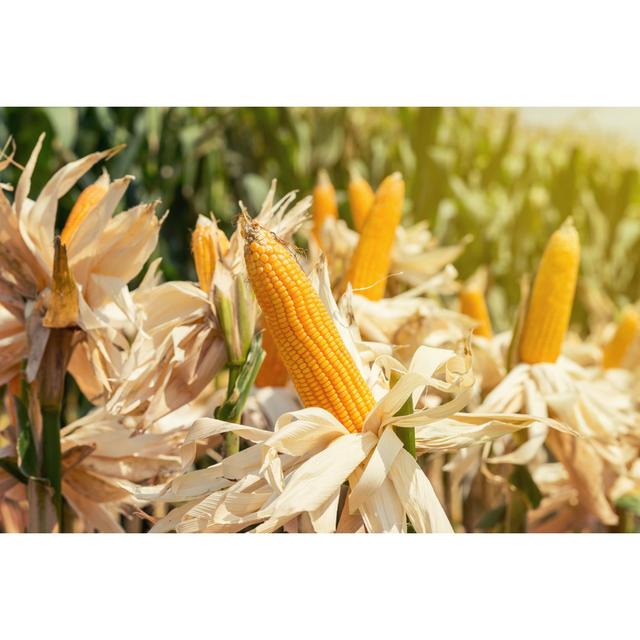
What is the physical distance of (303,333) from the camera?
701 mm

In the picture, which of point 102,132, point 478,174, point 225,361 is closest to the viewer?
point 225,361

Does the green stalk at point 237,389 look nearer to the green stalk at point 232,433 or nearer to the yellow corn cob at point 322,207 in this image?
the green stalk at point 232,433

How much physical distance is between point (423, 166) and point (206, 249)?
5.67 feet

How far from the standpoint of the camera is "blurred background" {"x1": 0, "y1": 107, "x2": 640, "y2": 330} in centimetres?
178

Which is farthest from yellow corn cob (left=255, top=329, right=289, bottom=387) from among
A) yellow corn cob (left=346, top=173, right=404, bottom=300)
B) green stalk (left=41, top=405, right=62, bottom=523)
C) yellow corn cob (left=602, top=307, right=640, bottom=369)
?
yellow corn cob (left=602, top=307, right=640, bottom=369)

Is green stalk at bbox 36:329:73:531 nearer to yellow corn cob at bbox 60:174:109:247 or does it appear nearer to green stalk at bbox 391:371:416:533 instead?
yellow corn cob at bbox 60:174:109:247

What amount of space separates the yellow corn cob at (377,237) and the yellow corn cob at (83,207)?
383 mm

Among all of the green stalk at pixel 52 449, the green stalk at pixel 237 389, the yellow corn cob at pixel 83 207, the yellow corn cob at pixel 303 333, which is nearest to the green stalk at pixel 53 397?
the green stalk at pixel 52 449

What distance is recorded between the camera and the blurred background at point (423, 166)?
1.78 metres

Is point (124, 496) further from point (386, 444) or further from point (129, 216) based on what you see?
point (386, 444)

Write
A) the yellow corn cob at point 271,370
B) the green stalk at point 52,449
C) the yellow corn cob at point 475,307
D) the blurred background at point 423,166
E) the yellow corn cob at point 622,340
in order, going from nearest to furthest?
1. the green stalk at point 52,449
2. the yellow corn cob at point 271,370
3. the yellow corn cob at point 475,307
4. the yellow corn cob at point 622,340
5. the blurred background at point 423,166

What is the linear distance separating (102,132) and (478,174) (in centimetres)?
156
